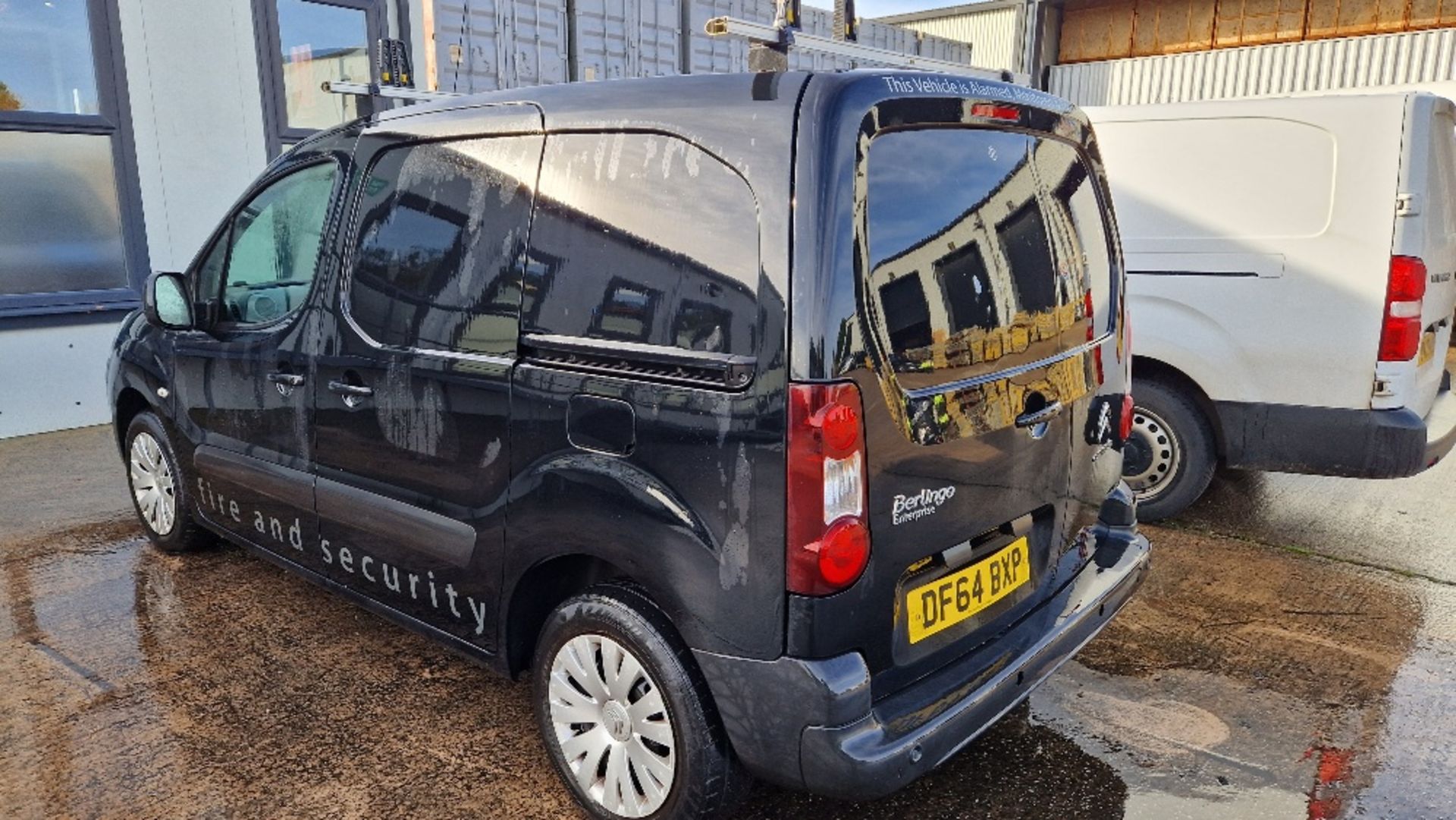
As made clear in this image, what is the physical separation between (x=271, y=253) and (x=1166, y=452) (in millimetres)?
3935

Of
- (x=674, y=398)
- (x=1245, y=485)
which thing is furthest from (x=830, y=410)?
(x=1245, y=485)

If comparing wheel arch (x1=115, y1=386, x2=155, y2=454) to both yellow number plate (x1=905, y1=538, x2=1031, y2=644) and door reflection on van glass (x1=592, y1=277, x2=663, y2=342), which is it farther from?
yellow number plate (x1=905, y1=538, x2=1031, y2=644)

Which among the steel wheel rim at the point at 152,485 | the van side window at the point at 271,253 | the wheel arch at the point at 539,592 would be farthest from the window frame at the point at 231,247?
the wheel arch at the point at 539,592

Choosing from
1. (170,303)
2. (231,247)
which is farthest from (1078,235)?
(170,303)

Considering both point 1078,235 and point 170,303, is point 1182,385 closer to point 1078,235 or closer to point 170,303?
point 1078,235

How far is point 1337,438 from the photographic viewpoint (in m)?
3.98

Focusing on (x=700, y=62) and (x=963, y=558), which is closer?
(x=963, y=558)

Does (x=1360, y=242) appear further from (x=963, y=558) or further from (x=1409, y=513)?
(x=963, y=558)

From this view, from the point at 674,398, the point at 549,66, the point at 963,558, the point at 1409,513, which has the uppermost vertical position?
the point at 549,66

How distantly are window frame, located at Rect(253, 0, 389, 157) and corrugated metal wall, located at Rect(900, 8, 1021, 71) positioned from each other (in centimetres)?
1210

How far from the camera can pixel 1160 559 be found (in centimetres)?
413

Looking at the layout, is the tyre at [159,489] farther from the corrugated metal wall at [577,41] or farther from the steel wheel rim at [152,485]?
the corrugated metal wall at [577,41]

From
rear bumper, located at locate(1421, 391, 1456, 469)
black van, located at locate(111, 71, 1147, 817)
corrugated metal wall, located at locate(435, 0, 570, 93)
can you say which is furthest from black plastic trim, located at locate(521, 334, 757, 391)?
corrugated metal wall, located at locate(435, 0, 570, 93)

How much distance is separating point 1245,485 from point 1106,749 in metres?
3.16
